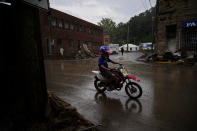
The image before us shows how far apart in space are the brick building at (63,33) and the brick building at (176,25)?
616 inches

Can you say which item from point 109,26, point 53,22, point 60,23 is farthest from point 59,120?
point 109,26

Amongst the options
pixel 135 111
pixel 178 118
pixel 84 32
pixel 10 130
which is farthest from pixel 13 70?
pixel 84 32

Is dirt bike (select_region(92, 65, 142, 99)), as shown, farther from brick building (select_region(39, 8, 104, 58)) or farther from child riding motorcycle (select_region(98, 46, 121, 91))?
brick building (select_region(39, 8, 104, 58))

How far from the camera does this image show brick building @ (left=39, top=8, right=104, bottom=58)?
77.0 ft

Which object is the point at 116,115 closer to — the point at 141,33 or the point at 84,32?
the point at 84,32

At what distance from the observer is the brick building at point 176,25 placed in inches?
608

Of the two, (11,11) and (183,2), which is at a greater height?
(183,2)

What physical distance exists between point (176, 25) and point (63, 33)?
67.3 feet

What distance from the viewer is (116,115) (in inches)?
145

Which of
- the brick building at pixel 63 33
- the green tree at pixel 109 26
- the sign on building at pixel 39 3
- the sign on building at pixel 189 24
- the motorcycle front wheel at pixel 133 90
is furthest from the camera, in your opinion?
the green tree at pixel 109 26

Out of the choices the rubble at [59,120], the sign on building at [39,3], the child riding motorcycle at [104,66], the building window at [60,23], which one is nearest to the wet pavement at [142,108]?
the rubble at [59,120]

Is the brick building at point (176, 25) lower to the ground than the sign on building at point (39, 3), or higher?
higher

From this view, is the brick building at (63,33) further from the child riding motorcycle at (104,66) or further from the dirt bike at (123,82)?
the dirt bike at (123,82)

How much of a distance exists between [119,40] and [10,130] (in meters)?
94.8
